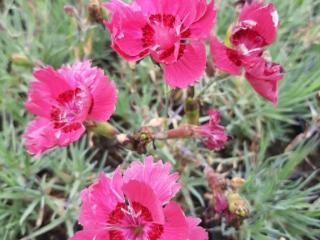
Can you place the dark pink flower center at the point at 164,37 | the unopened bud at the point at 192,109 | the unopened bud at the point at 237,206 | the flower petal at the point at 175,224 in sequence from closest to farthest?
1. the flower petal at the point at 175,224
2. the dark pink flower center at the point at 164,37
3. the unopened bud at the point at 237,206
4. the unopened bud at the point at 192,109

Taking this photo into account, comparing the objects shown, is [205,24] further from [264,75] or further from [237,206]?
[237,206]

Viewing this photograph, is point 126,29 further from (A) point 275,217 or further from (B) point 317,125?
(A) point 275,217

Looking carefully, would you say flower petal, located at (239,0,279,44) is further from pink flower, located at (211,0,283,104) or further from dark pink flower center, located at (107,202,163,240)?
dark pink flower center, located at (107,202,163,240)

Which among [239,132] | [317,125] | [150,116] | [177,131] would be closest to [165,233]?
[177,131]

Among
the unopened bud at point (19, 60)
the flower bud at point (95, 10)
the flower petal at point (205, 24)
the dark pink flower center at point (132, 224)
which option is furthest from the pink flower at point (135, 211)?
the unopened bud at point (19, 60)

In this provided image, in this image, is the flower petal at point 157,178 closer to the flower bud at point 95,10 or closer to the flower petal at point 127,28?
the flower petal at point 127,28

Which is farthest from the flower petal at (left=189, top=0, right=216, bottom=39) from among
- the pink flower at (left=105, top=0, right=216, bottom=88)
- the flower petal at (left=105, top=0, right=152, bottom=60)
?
the flower petal at (left=105, top=0, right=152, bottom=60)
